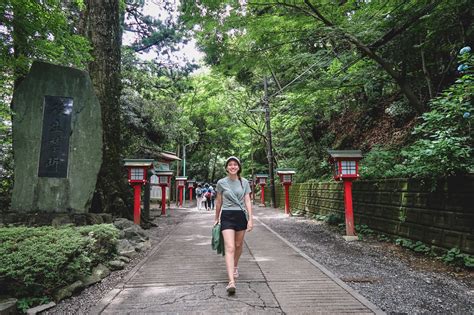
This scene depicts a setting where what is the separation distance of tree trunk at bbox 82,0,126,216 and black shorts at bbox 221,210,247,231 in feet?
17.2

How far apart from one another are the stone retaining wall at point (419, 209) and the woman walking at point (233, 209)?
11.8 ft

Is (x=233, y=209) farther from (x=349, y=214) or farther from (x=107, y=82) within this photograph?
(x=107, y=82)

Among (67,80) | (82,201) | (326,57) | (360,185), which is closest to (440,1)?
(326,57)

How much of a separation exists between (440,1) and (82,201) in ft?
27.9

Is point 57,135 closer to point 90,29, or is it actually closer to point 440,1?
point 90,29

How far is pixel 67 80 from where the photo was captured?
665cm

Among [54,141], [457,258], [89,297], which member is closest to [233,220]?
[89,297]

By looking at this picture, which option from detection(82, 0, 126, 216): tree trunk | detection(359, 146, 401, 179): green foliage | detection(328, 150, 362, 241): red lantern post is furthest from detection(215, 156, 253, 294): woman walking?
detection(359, 146, 401, 179): green foliage

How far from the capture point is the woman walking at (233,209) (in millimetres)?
4004

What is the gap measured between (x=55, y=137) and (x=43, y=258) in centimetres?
331

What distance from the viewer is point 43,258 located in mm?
3850

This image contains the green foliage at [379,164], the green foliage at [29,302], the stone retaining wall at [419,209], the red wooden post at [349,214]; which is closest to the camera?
the green foliage at [29,302]

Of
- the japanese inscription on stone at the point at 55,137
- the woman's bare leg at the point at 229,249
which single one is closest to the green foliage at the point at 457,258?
the woman's bare leg at the point at 229,249

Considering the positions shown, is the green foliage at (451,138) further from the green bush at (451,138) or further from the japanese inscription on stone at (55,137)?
the japanese inscription on stone at (55,137)
